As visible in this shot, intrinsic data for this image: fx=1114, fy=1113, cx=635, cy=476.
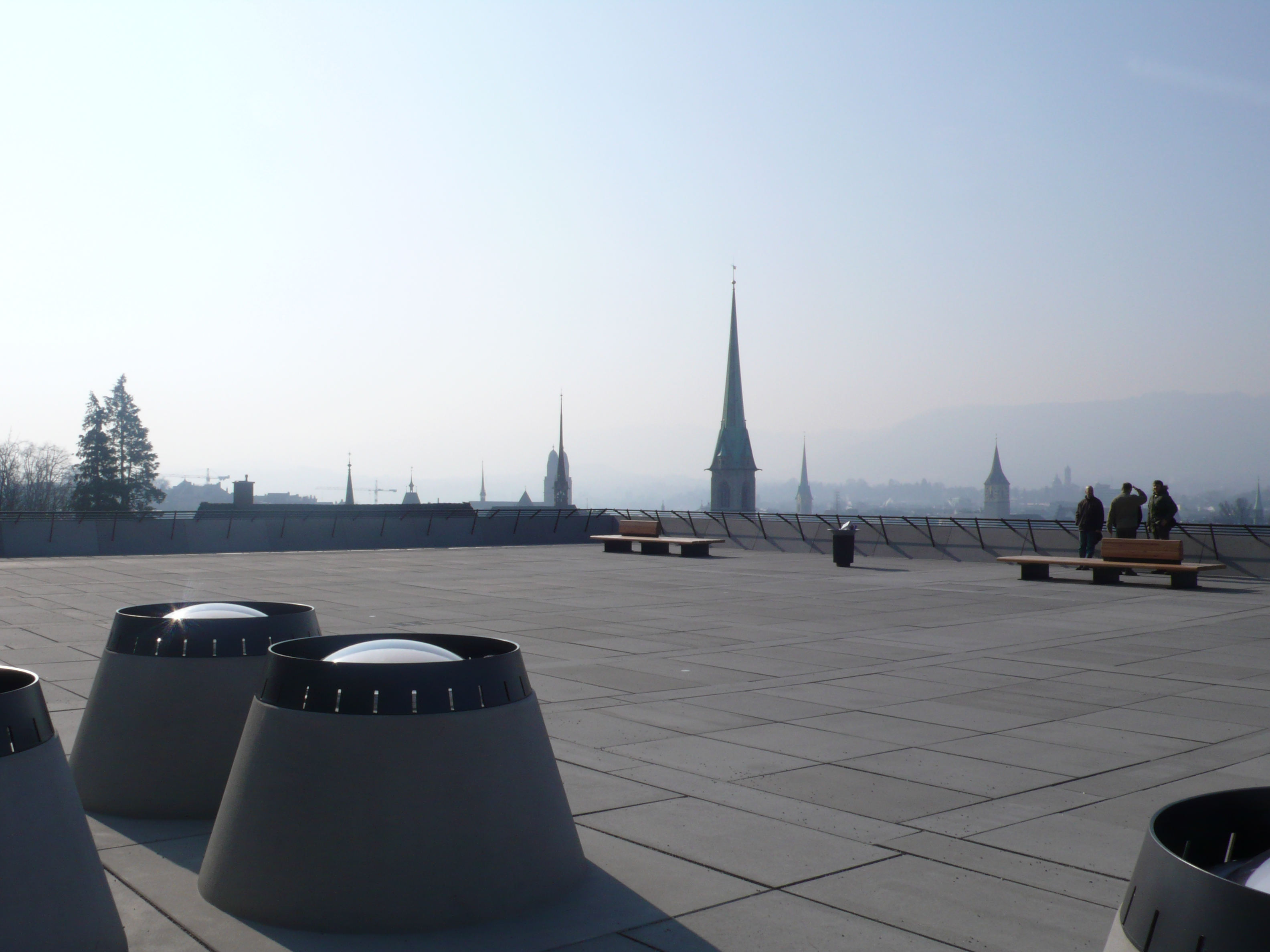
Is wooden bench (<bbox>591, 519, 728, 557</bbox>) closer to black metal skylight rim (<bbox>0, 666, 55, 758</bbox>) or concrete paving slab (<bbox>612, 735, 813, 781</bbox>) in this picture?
concrete paving slab (<bbox>612, 735, 813, 781</bbox>)

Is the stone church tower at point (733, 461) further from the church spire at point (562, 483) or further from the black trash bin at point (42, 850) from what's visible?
the black trash bin at point (42, 850)

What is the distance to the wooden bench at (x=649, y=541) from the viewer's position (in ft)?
87.6

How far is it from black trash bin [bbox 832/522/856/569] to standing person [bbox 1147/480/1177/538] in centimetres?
563

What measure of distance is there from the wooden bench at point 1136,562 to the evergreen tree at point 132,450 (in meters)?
68.0

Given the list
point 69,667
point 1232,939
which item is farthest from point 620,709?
point 1232,939

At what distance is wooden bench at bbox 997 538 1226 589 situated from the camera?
711 inches

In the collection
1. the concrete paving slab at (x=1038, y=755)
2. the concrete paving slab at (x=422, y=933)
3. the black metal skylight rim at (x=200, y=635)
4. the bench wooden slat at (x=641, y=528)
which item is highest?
the bench wooden slat at (x=641, y=528)

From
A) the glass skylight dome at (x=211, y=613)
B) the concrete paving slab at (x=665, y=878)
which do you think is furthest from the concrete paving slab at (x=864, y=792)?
the glass skylight dome at (x=211, y=613)

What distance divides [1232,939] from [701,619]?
12046 mm

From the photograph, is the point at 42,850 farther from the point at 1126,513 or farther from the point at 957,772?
the point at 1126,513

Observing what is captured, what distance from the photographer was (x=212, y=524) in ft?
98.6

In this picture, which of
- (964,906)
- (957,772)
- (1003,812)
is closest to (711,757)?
(957,772)

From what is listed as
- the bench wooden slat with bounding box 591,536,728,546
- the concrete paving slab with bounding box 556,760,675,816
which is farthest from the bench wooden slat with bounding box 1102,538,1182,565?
the concrete paving slab with bounding box 556,760,675,816

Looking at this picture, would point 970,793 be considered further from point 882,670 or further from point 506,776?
point 882,670
